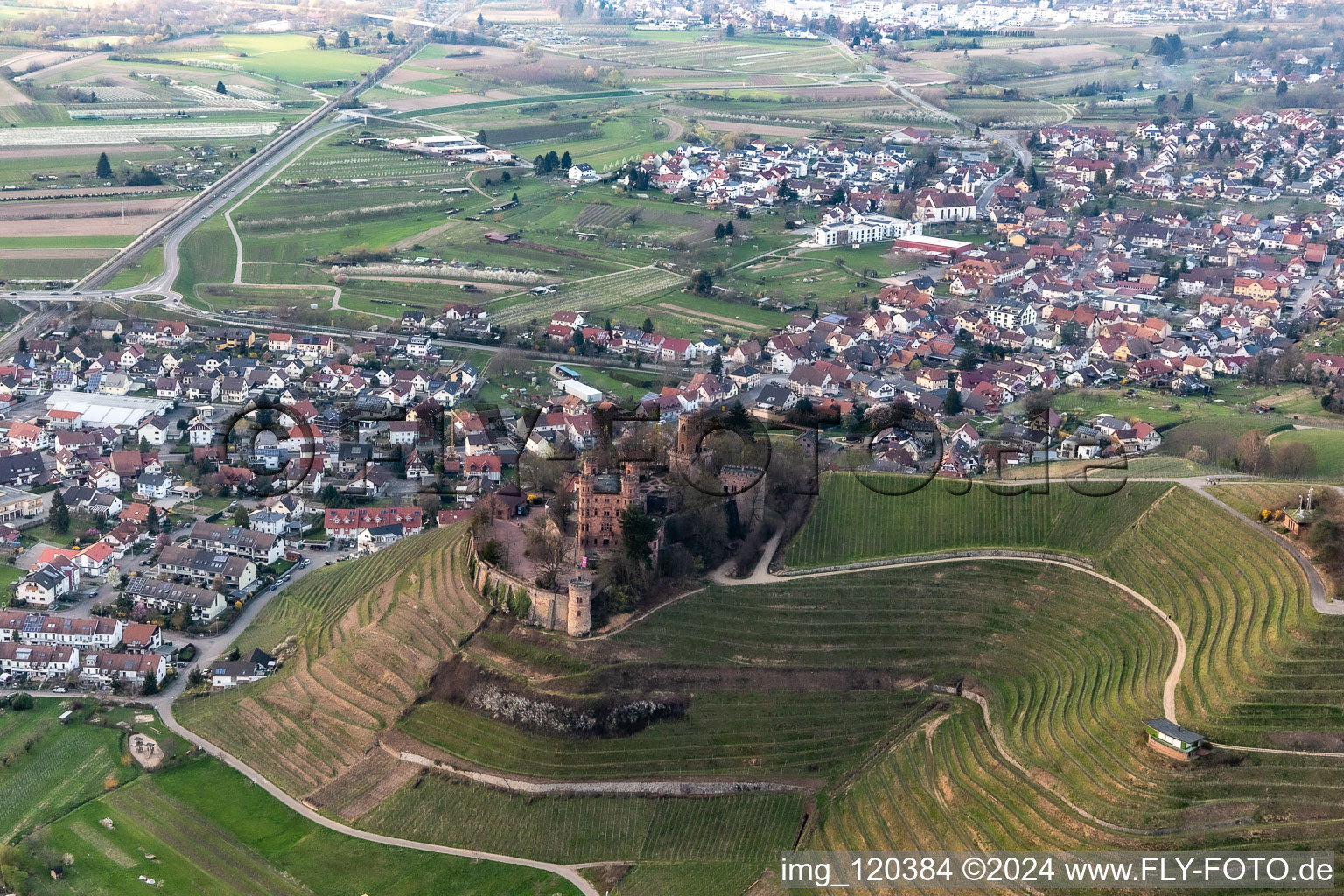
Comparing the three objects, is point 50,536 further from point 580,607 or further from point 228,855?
point 580,607

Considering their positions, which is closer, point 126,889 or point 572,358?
point 126,889

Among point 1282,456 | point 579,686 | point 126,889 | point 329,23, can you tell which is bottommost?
point 126,889

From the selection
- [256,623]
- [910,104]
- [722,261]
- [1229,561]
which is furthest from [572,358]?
[910,104]

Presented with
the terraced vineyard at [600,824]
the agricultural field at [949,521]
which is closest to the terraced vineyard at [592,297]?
the agricultural field at [949,521]

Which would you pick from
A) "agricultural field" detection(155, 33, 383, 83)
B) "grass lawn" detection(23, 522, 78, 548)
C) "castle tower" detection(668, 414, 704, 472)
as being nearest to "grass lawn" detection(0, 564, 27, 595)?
"grass lawn" detection(23, 522, 78, 548)

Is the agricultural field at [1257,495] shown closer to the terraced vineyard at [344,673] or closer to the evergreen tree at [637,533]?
the evergreen tree at [637,533]

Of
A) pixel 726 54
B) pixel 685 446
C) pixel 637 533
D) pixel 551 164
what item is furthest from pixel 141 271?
pixel 726 54

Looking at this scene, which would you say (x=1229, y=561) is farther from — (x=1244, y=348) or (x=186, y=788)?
(x=1244, y=348)

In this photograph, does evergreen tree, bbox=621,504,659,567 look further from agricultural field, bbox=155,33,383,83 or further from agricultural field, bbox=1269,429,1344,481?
agricultural field, bbox=155,33,383,83
